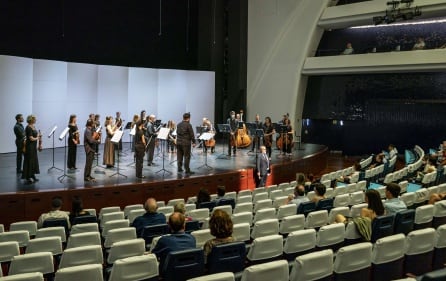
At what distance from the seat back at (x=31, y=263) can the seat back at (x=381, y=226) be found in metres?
3.79

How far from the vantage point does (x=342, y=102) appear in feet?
80.1

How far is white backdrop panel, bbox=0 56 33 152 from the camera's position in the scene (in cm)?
1614

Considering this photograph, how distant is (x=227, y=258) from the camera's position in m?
4.73

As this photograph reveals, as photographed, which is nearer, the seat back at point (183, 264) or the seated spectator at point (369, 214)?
the seat back at point (183, 264)

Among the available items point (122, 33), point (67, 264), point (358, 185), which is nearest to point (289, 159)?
point (358, 185)

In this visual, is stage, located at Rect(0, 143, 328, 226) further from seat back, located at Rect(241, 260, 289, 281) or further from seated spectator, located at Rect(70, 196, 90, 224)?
seat back, located at Rect(241, 260, 289, 281)

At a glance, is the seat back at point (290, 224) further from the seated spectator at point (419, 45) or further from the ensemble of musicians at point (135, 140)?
the seated spectator at point (419, 45)

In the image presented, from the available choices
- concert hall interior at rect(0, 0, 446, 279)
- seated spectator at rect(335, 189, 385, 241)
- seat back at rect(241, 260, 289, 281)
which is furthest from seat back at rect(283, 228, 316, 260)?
concert hall interior at rect(0, 0, 446, 279)

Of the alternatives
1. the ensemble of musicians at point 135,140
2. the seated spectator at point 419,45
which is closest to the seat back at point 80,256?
the ensemble of musicians at point 135,140

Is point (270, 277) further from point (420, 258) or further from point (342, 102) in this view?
point (342, 102)

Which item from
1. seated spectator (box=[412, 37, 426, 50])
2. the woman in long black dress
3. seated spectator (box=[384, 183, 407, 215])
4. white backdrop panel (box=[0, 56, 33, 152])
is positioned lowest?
seated spectator (box=[384, 183, 407, 215])

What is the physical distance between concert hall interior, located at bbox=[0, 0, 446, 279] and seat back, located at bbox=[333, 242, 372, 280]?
7.74 metres

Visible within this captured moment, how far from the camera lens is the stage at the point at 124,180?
10.0 meters

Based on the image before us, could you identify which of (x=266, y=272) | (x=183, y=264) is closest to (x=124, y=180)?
(x=183, y=264)
